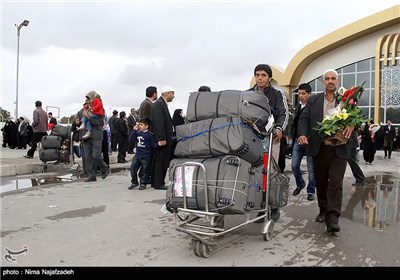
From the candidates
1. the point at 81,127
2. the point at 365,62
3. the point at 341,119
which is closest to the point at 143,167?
A: the point at 81,127

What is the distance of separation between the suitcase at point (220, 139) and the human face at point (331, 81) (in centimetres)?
143

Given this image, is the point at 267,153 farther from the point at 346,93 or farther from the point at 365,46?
the point at 365,46

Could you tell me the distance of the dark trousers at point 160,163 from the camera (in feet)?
22.7

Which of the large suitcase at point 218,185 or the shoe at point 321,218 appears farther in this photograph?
the shoe at point 321,218

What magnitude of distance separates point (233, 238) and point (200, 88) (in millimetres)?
2827

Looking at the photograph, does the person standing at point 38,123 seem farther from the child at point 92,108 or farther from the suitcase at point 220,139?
the suitcase at point 220,139

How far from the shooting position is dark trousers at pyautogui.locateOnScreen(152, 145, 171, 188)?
693 centimetres

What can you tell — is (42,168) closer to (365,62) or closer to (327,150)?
(327,150)

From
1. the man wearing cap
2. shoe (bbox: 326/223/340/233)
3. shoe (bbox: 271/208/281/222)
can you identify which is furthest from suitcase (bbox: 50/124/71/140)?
shoe (bbox: 326/223/340/233)

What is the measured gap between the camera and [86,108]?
8000 mm

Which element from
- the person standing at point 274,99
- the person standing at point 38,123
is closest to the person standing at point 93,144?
the person standing at point 38,123

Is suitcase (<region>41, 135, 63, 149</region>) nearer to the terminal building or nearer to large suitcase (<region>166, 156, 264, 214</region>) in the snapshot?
large suitcase (<region>166, 156, 264, 214</region>)

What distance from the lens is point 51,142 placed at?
9.55 m
